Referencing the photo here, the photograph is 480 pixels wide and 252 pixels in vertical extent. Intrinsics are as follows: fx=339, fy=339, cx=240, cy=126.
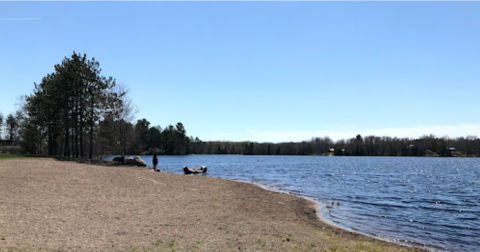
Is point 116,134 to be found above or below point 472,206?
above

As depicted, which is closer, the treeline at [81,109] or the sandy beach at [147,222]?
the sandy beach at [147,222]

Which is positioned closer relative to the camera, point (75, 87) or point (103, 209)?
point (103, 209)

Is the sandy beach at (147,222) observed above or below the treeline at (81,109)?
below

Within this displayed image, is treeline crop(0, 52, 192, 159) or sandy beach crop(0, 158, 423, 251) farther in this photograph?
treeline crop(0, 52, 192, 159)

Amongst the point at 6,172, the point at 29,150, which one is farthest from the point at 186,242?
the point at 29,150

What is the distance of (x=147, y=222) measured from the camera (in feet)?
35.4

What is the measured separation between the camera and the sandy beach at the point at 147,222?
8.27 meters

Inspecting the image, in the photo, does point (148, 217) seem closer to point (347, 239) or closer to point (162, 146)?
point (347, 239)

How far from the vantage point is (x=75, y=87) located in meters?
43.0

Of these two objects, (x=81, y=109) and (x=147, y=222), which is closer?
(x=147, y=222)

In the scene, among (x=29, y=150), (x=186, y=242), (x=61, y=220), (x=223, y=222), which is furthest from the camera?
(x=29, y=150)

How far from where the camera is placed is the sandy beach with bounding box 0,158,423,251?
326 inches

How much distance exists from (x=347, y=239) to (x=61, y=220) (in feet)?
29.1

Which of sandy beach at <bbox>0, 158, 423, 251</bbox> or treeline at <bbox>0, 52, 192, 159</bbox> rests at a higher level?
treeline at <bbox>0, 52, 192, 159</bbox>
